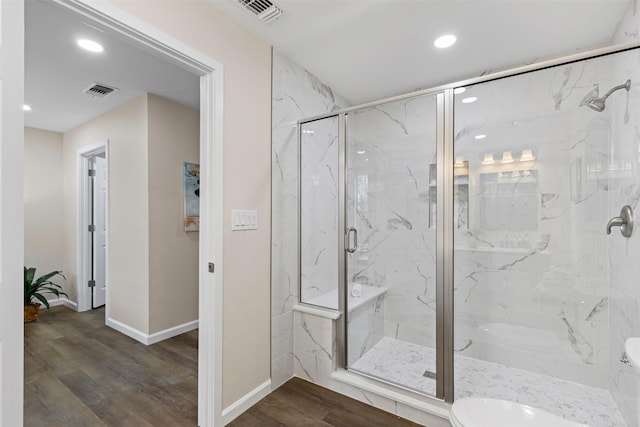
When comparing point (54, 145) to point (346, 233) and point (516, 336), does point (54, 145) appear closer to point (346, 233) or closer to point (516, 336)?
point (346, 233)

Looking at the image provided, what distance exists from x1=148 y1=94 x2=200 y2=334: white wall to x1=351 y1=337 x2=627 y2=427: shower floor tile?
204 centimetres

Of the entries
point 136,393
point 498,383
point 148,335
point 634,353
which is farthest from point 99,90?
point 498,383

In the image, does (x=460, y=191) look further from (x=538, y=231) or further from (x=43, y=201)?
(x=43, y=201)

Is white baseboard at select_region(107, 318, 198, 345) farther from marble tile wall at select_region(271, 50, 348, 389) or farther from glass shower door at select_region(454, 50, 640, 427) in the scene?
glass shower door at select_region(454, 50, 640, 427)

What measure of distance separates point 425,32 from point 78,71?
275 cm

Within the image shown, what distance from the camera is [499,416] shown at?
1.20m

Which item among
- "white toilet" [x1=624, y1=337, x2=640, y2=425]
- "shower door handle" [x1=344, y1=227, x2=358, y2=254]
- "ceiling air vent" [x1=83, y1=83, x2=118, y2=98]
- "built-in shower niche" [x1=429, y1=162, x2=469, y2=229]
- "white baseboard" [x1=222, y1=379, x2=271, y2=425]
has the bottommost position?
"white baseboard" [x1=222, y1=379, x2=271, y2=425]

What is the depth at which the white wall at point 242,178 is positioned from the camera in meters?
1.74

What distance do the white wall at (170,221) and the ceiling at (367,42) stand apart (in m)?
0.35

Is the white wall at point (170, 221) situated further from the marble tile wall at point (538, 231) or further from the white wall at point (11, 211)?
the marble tile wall at point (538, 231)

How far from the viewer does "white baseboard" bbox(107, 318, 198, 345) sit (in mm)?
2889

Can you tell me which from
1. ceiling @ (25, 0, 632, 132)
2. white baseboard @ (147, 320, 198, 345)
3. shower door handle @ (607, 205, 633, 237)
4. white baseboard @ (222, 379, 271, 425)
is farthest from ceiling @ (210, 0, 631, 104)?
white baseboard @ (147, 320, 198, 345)

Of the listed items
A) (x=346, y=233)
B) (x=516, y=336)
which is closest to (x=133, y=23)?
(x=346, y=233)

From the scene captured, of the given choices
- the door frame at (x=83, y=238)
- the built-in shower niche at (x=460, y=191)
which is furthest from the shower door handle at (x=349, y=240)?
the door frame at (x=83, y=238)
